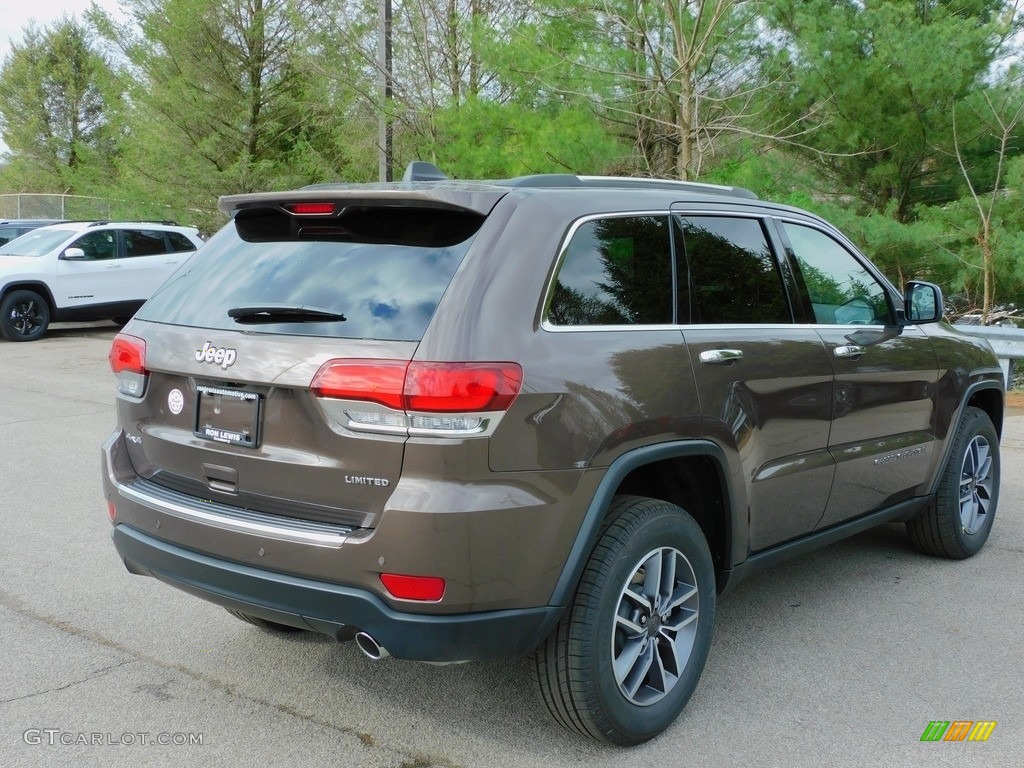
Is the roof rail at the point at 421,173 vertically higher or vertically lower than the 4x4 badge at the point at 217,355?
higher

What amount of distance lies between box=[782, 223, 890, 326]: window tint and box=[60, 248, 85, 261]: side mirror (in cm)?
1428

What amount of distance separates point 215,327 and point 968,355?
148 inches

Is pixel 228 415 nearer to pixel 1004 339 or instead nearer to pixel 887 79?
pixel 1004 339

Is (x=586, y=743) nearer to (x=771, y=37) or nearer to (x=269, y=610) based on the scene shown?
(x=269, y=610)

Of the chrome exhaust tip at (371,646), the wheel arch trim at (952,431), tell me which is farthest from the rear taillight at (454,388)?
the wheel arch trim at (952,431)

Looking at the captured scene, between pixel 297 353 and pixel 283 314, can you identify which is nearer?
pixel 297 353

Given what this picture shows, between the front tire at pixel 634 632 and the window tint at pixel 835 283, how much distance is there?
1.40m

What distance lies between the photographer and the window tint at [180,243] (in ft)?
58.5

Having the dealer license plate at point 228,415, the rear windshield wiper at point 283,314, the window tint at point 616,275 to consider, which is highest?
the window tint at point 616,275

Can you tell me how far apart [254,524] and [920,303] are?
328 centimetres

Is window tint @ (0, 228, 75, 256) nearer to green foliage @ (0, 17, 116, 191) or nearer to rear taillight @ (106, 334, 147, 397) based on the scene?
rear taillight @ (106, 334, 147, 397)

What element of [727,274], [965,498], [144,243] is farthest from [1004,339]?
[144,243]

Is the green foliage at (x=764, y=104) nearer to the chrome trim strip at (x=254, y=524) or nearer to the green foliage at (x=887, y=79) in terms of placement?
the green foliage at (x=887, y=79)

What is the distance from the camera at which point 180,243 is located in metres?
18.0
